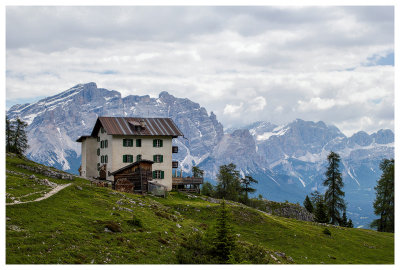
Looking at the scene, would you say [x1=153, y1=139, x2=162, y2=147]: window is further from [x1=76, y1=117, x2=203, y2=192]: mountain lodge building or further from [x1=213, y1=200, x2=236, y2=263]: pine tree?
[x1=213, y1=200, x2=236, y2=263]: pine tree

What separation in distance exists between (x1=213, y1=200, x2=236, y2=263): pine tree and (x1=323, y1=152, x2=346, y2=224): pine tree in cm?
6717

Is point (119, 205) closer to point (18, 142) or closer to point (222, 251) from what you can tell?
A: point (222, 251)

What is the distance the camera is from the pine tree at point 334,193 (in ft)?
314

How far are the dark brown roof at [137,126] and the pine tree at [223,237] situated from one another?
49349 mm

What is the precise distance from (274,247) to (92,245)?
984 inches

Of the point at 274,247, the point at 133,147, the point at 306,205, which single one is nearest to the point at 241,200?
the point at 306,205

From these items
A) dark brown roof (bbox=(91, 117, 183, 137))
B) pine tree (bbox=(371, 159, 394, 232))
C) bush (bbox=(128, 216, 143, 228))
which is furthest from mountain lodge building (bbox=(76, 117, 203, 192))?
pine tree (bbox=(371, 159, 394, 232))

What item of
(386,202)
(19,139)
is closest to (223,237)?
(386,202)

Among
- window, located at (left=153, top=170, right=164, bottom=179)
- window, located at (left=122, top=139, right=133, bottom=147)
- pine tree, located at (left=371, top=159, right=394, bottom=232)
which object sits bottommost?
pine tree, located at (left=371, top=159, right=394, bottom=232)

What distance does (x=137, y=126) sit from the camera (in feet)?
267

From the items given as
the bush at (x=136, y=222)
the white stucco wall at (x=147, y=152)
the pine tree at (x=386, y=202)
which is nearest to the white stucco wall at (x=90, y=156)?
the white stucco wall at (x=147, y=152)

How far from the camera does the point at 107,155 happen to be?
3231 inches

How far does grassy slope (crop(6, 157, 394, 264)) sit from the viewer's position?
28750mm

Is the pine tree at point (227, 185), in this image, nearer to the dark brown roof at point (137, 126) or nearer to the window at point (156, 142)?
the dark brown roof at point (137, 126)
